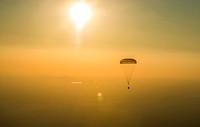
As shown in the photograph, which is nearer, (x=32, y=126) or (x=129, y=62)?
(x=129, y=62)

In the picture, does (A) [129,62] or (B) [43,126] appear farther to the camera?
(B) [43,126]

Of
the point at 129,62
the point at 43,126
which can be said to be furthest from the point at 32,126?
the point at 129,62

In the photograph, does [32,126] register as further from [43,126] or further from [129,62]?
[129,62]
